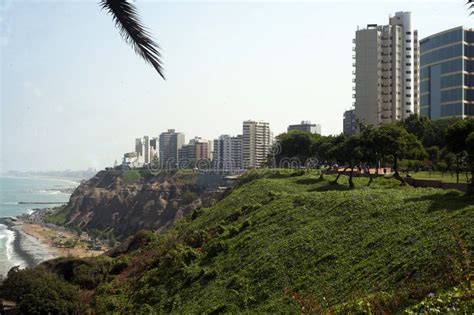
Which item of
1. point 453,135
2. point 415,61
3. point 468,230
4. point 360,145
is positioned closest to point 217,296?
point 468,230

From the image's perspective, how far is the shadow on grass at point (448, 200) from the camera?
12607 millimetres

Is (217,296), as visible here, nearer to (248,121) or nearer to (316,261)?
(316,261)

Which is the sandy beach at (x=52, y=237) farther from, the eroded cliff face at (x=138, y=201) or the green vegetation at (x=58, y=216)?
the green vegetation at (x=58, y=216)

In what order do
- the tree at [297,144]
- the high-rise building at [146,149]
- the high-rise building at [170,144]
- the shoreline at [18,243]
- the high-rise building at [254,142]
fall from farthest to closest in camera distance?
the high-rise building at [146,149], the high-rise building at [170,144], the high-rise building at [254,142], the shoreline at [18,243], the tree at [297,144]

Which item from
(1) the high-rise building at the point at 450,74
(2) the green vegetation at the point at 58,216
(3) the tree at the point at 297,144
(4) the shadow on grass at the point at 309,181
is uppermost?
(1) the high-rise building at the point at 450,74

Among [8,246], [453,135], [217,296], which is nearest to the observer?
[217,296]

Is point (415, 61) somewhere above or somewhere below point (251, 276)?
above

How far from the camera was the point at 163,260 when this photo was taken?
62.6 feet

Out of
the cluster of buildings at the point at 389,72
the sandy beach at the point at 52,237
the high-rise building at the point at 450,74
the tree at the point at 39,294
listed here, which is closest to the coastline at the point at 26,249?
the sandy beach at the point at 52,237

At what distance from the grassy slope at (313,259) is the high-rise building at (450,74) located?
41.5m

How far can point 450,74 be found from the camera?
185ft

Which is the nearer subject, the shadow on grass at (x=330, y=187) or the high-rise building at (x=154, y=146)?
the shadow on grass at (x=330, y=187)

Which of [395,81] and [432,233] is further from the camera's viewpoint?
[395,81]

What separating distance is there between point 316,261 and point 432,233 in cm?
291
